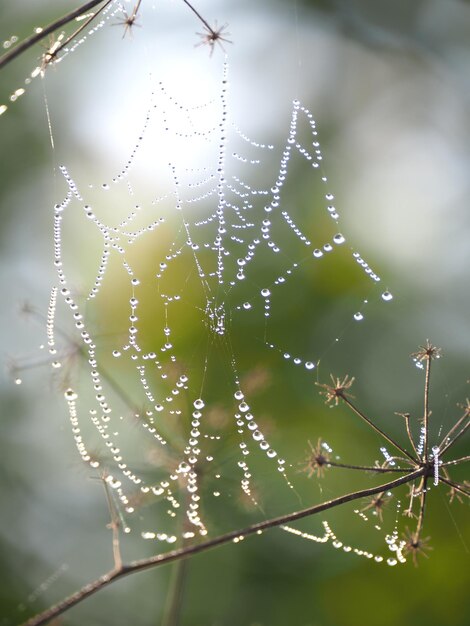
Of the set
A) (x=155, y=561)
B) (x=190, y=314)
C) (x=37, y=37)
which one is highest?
(x=190, y=314)

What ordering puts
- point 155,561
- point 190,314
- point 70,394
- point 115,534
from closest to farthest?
1. point 155,561
2. point 115,534
3. point 70,394
4. point 190,314

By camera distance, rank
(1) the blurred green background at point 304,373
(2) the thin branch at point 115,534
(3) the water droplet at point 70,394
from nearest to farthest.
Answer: (2) the thin branch at point 115,534, (3) the water droplet at point 70,394, (1) the blurred green background at point 304,373

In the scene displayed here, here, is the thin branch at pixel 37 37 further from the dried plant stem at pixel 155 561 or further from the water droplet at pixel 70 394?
the water droplet at pixel 70 394

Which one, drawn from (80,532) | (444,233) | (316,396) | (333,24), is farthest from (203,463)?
(333,24)

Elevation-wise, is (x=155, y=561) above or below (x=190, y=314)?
below

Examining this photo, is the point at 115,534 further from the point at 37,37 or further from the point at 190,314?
the point at 190,314

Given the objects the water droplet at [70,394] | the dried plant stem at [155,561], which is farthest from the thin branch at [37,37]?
the water droplet at [70,394]

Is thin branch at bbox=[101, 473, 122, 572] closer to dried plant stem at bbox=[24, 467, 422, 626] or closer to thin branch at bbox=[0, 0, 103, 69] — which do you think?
dried plant stem at bbox=[24, 467, 422, 626]

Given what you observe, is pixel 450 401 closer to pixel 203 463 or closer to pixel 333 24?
pixel 203 463

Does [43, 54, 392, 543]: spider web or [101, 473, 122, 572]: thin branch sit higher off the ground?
[43, 54, 392, 543]: spider web

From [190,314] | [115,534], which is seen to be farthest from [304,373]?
[115,534]

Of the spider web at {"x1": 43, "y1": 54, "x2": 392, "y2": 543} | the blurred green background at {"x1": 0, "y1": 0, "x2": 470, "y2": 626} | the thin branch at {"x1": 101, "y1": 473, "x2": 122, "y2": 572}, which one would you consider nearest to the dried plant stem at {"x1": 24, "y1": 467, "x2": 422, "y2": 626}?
the thin branch at {"x1": 101, "y1": 473, "x2": 122, "y2": 572}

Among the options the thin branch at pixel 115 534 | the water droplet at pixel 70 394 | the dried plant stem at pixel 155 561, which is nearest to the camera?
the dried plant stem at pixel 155 561
